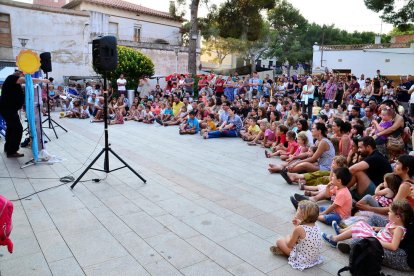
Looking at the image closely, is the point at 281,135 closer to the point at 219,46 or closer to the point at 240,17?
→ the point at 240,17

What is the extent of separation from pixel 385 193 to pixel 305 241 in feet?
5.25

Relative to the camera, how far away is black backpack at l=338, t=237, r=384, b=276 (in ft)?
9.78

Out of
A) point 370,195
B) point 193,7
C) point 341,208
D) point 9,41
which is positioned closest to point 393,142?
point 370,195

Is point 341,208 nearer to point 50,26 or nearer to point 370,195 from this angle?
point 370,195

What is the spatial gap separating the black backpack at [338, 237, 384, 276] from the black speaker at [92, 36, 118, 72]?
4326mm

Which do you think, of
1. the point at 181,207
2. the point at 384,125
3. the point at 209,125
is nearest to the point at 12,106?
the point at 181,207

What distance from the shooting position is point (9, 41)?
2367 cm

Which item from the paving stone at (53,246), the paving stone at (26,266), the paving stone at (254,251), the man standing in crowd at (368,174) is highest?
the man standing in crowd at (368,174)

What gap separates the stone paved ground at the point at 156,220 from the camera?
331 centimetres

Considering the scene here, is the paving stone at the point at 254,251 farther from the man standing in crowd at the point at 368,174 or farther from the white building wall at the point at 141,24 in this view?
the white building wall at the point at 141,24

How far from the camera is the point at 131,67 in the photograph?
19.9 metres

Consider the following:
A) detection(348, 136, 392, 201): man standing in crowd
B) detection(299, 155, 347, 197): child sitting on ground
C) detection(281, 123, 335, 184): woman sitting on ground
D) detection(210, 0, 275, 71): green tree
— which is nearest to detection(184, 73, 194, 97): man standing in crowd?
detection(210, 0, 275, 71): green tree

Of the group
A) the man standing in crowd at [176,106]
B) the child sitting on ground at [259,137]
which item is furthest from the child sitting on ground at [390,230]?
the man standing in crowd at [176,106]

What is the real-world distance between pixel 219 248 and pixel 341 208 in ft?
5.31
